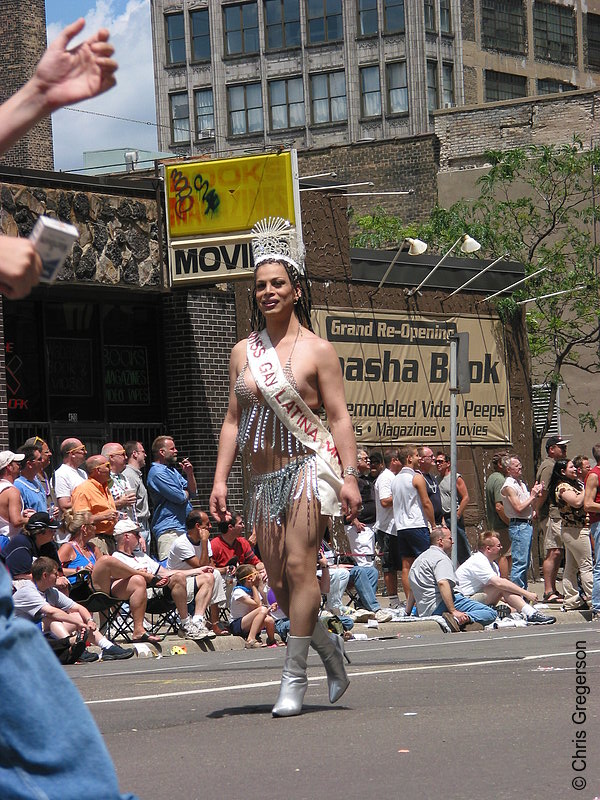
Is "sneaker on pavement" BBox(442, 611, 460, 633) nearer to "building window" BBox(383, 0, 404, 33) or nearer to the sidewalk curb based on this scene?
the sidewalk curb

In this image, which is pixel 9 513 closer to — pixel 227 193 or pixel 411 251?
pixel 227 193

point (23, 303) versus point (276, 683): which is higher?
point (23, 303)

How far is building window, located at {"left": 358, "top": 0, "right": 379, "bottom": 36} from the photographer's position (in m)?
78.6

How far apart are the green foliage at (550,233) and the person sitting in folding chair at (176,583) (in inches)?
726

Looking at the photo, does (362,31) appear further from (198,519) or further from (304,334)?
(304,334)

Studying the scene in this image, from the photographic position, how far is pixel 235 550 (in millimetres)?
17000

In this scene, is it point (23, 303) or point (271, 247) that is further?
point (23, 303)

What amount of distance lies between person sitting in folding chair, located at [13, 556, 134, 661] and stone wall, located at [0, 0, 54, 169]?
33252 mm

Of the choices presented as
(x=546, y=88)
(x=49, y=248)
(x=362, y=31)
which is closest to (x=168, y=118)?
(x=362, y=31)

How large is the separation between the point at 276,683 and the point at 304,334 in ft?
7.90

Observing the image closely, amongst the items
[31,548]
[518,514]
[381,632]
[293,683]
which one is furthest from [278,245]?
[518,514]

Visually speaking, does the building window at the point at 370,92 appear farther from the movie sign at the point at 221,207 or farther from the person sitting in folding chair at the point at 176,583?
the person sitting in folding chair at the point at 176,583

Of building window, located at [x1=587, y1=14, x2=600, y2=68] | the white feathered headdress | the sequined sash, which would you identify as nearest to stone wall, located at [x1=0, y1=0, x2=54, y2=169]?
the white feathered headdress

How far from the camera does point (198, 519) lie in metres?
16.5
